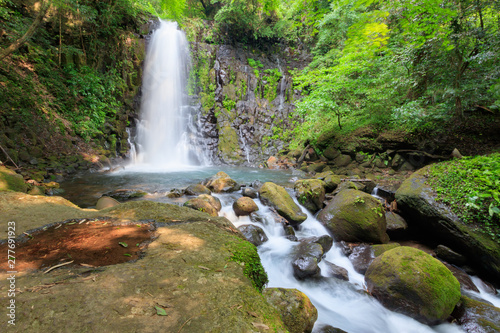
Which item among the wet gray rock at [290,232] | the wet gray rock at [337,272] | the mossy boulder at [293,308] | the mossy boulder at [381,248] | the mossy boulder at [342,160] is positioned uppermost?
the mossy boulder at [342,160]

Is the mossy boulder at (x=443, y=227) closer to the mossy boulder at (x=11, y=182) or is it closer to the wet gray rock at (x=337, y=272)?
the wet gray rock at (x=337, y=272)

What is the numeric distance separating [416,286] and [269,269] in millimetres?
2393

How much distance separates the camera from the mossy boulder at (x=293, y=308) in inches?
82.2

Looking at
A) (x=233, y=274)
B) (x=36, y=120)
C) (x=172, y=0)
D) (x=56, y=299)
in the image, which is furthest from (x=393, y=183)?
(x=172, y=0)

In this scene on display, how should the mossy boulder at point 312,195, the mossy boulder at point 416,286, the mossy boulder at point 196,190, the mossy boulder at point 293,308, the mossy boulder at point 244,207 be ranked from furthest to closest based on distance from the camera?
1. the mossy boulder at point 196,190
2. the mossy boulder at point 312,195
3. the mossy boulder at point 244,207
4. the mossy boulder at point 416,286
5. the mossy boulder at point 293,308

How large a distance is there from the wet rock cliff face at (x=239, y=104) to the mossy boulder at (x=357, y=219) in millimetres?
11089

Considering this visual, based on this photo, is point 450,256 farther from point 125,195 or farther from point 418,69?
point 125,195

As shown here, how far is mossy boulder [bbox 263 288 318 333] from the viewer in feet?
6.85

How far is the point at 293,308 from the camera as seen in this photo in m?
2.16

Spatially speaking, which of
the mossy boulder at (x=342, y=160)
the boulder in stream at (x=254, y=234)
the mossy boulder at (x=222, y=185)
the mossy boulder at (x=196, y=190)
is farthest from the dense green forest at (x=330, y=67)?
the mossy boulder at (x=196, y=190)

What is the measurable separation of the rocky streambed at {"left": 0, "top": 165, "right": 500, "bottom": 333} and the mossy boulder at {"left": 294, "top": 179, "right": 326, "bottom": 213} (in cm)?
3

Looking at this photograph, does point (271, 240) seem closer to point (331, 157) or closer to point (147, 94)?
point (331, 157)

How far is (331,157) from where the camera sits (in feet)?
34.5

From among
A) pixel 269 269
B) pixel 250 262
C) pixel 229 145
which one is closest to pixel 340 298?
pixel 269 269
